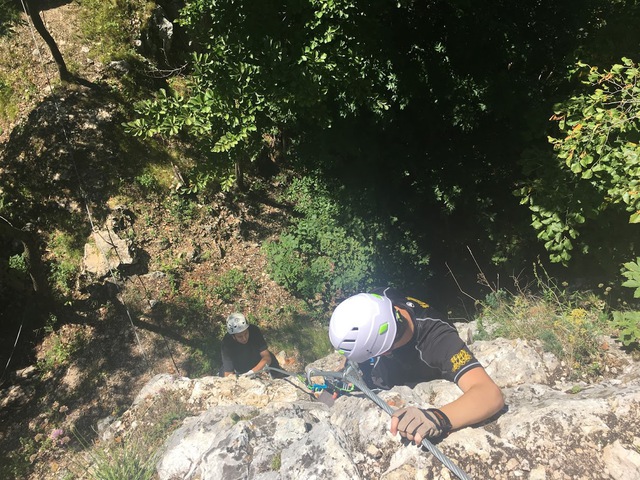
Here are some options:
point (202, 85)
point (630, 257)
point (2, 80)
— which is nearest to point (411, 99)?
point (202, 85)

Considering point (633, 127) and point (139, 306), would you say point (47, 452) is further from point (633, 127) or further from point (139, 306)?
point (633, 127)

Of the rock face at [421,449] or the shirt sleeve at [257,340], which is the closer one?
the rock face at [421,449]

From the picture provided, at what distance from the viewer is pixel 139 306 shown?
741 centimetres

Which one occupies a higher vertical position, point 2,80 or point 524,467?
point 2,80

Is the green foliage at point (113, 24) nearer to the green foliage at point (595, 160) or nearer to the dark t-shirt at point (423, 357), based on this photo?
the dark t-shirt at point (423, 357)

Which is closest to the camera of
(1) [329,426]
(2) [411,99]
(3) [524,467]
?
(3) [524,467]

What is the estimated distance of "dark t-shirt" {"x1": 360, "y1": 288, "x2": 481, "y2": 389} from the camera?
Result: 2855 millimetres

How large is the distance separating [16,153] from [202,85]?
5677 mm

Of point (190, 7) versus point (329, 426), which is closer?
point (329, 426)

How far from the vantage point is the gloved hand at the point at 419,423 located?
7.48 ft

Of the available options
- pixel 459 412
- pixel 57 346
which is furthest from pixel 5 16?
pixel 459 412

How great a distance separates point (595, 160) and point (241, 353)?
4906 millimetres

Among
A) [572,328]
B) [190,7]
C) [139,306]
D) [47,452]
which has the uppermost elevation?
[190,7]

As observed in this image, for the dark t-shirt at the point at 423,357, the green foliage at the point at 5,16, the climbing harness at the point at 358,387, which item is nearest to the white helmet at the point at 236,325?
the climbing harness at the point at 358,387
